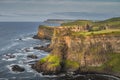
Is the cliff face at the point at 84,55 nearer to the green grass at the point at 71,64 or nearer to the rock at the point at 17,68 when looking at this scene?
the green grass at the point at 71,64

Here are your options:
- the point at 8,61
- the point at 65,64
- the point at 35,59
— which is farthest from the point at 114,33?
the point at 8,61

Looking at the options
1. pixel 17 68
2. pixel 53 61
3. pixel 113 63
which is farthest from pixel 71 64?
pixel 17 68

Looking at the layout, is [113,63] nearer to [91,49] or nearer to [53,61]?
[91,49]

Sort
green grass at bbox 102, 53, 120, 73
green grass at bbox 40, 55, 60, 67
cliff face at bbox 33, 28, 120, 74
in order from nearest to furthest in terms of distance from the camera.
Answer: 1. green grass at bbox 102, 53, 120, 73
2. cliff face at bbox 33, 28, 120, 74
3. green grass at bbox 40, 55, 60, 67

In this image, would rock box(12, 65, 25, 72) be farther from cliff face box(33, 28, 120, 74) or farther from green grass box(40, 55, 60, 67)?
green grass box(40, 55, 60, 67)

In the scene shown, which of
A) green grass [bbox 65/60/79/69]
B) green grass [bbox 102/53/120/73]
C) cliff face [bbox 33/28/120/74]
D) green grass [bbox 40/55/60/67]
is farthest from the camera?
green grass [bbox 65/60/79/69]

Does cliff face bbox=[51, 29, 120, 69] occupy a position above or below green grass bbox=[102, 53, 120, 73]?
above

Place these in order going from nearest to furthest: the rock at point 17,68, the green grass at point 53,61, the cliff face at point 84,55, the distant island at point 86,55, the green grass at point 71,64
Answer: the distant island at point 86,55
the cliff face at point 84,55
the green grass at point 53,61
the green grass at point 71,64
the rock at point 17,68

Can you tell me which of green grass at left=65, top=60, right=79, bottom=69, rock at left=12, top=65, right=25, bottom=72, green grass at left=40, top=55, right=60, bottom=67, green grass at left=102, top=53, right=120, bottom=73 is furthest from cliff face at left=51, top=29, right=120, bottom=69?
rock at left=12, top=65, right=25, bottom=72

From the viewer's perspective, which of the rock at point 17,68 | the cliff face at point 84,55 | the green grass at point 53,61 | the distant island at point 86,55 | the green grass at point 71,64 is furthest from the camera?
the rock at point 17,68

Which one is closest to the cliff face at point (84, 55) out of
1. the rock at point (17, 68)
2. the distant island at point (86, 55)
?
the distant island at point (86, 55)

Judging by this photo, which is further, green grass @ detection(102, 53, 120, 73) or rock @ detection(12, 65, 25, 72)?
rock @ detection(12, 65, 25, 72)
